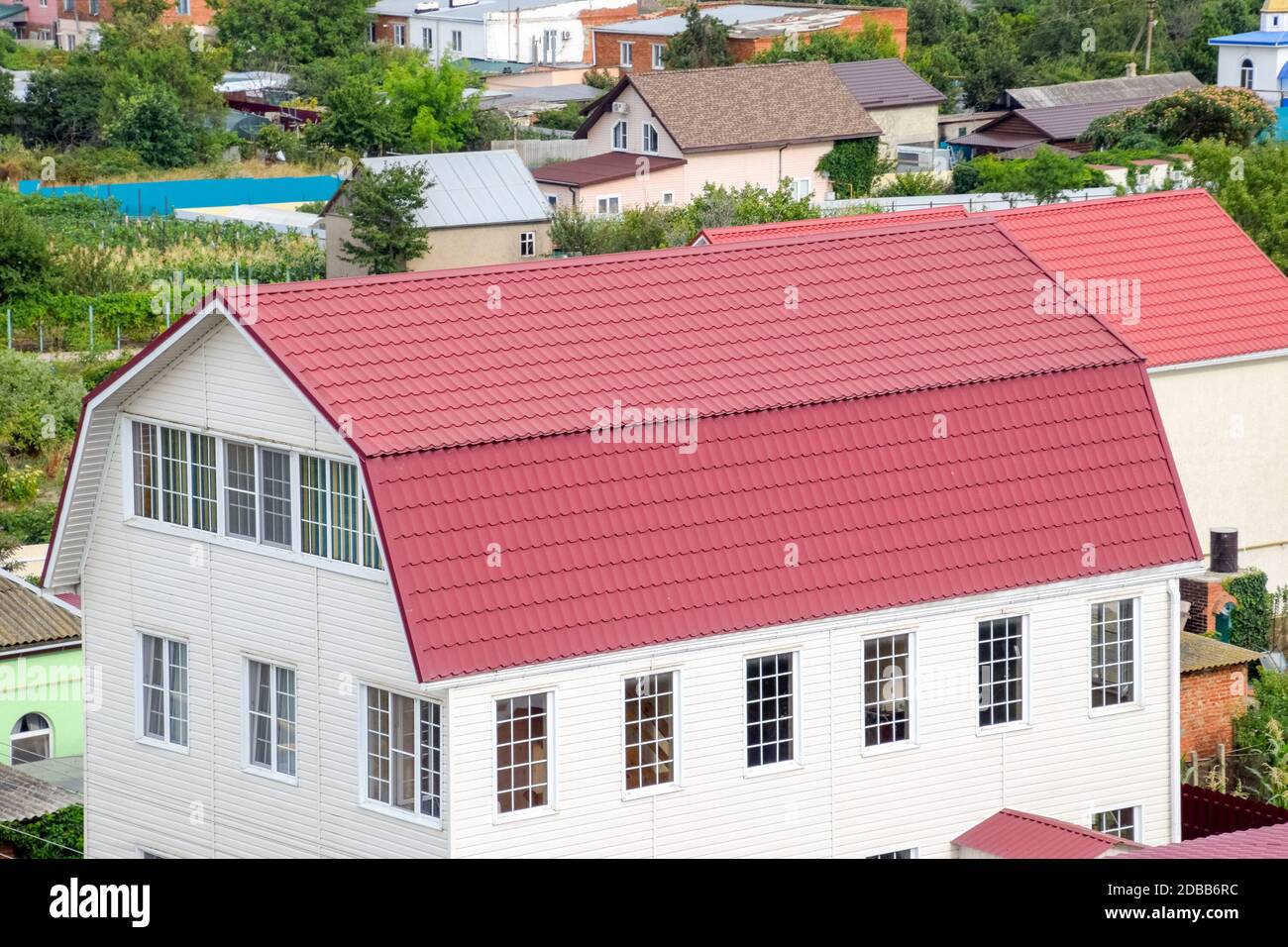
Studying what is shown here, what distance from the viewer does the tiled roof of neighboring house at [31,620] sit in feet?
101

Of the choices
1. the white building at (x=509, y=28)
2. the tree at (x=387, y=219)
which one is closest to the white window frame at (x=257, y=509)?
the tree at (x=387, y=219)

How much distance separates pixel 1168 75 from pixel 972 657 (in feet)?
240

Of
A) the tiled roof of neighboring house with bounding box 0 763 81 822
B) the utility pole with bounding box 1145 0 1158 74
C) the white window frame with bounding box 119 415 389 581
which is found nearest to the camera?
the white window frame with bounding box 119 415 389 581

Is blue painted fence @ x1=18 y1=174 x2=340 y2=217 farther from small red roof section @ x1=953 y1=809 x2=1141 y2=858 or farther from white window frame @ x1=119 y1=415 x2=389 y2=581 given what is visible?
small red roof section @ x1=953 y1=809 x2=1141 y2=858

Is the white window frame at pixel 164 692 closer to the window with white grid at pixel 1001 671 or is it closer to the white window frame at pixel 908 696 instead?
the white window frame at pixel 908 696

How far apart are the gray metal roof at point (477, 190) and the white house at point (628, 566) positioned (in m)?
41.5

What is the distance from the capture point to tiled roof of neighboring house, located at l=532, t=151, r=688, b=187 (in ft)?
242

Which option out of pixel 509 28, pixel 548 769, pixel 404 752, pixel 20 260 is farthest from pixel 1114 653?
pixel 509 28

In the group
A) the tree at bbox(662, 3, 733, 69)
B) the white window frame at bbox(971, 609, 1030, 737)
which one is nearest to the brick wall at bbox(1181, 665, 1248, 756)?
the white window frame at bbox(971, 609, 1030, 737)

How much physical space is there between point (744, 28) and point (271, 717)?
8219cm

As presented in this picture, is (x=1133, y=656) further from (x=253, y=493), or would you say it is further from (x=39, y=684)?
(x=39, y=684)

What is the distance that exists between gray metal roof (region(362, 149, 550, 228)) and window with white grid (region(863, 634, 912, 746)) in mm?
43691

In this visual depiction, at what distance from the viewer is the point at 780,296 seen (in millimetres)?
23375

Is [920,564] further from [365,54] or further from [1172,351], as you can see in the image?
[365,54]
